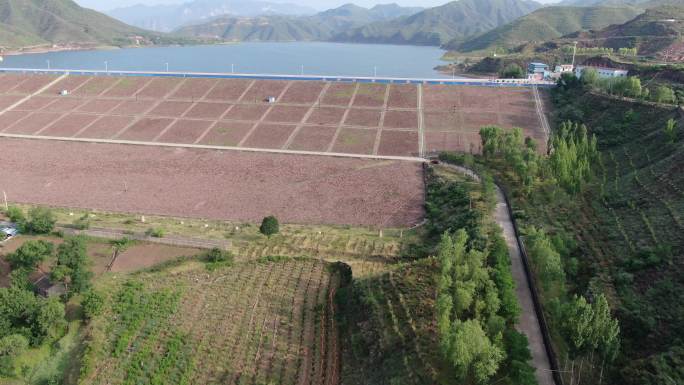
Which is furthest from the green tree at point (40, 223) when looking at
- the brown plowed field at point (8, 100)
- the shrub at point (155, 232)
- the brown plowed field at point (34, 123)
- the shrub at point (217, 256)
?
the brown plowed field at point (8, 100)

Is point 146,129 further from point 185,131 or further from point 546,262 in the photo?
point 546,262

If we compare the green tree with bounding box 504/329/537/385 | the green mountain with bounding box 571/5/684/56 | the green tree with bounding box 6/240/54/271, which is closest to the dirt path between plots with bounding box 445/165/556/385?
the green tree with bounding box 504/329/537/385

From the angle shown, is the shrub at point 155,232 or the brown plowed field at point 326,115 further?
the brown plowed field at point 326,115

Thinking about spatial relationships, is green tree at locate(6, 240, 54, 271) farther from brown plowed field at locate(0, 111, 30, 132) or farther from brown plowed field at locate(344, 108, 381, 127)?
brown plowed field at locate(0, 111, 30, 132)

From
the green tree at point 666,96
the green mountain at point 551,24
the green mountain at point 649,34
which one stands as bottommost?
the green tree at point 666,96

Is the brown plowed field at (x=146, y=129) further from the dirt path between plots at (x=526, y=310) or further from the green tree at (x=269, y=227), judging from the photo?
the dirt path between plots at (x=526, y=310)

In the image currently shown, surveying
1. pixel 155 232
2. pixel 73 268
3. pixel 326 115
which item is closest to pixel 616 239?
pixel 155 232
